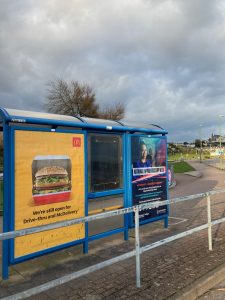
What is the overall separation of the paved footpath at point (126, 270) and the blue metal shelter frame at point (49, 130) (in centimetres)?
26

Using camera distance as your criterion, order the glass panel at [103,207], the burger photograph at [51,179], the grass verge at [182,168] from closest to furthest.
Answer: the burger photograph at [51,179], the glass panel at [103,207], the grass verge at [182,168]

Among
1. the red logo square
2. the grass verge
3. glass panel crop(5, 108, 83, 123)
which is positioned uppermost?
glass panel crop(5, 108, 83, 123)

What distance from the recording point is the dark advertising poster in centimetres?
634

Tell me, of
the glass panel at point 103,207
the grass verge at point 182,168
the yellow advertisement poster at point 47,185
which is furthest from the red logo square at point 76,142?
the grass verge at point 182,168

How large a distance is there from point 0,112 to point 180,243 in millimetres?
3807

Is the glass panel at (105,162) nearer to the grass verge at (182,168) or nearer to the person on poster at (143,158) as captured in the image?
the person on poster at (143,158)

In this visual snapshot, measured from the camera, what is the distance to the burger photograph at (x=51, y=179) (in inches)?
184

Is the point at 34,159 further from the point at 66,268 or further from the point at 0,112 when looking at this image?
the point at 66,268

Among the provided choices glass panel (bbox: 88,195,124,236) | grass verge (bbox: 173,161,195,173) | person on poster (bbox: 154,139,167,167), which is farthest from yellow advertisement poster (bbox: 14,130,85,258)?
grass verge (bbox: 173,161,195,173)

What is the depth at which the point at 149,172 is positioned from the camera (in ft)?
21.9

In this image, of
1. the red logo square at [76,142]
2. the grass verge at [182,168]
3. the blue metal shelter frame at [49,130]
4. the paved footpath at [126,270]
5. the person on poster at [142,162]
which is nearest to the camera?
the paved footpath at [126,270]

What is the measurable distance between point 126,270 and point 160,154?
3.02 meters

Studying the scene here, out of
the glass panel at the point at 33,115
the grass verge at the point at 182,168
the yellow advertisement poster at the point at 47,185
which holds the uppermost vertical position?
the glass panel at the point at 33,115

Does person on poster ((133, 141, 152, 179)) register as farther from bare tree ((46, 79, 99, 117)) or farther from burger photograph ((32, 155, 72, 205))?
bare tree ((46, 79, 99, 117))
